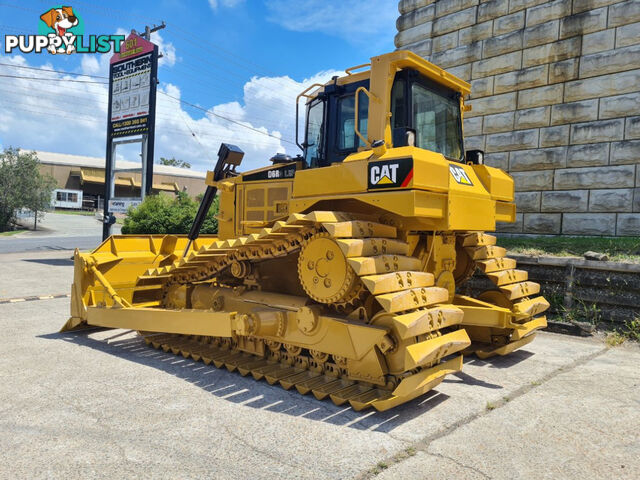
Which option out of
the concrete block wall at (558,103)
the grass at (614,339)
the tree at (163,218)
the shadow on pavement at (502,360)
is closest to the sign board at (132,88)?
the tree at (163,218)

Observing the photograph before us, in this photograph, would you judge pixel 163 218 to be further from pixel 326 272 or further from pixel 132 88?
pixel 326 272

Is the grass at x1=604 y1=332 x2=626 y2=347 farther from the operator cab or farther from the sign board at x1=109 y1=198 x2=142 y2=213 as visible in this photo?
the sign board at x1=109 y1=198 x2=142 y2=213

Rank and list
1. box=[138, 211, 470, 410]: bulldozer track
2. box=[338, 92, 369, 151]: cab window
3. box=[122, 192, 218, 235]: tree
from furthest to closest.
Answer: box=[122, 192, 218, 235]: tree
box=[338, 92, 369, 151]: cab window
box=[138, 211, 470, 410]: bulldozer track

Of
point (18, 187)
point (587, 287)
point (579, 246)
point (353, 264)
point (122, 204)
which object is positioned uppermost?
point (18, 187)

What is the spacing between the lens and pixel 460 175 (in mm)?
5047

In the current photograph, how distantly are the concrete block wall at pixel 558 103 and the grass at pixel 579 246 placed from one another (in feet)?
1.61

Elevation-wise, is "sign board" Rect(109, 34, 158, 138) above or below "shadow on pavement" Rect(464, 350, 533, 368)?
above

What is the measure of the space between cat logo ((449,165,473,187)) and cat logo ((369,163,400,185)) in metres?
0.76

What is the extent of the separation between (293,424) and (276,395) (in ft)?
2.27

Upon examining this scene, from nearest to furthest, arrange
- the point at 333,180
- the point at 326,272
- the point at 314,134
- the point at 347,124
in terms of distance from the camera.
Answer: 1. the point at 326,272
2. the point at 333,180
3. the point at 347,124
4. the point at 314,134

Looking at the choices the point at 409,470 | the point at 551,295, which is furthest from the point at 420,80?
the point at 551,295

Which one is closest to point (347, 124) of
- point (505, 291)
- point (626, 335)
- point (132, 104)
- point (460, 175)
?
point (460, 175)

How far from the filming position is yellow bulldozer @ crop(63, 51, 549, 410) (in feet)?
14.0

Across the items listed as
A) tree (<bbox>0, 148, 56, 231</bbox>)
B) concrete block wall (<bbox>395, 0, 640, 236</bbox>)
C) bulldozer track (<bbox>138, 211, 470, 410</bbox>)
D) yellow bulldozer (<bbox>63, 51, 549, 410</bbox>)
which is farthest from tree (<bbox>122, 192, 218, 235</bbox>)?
tree (<bbox>0, 148, 56, 231</bbox>)
